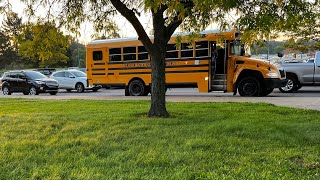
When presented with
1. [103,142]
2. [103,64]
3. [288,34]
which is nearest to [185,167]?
[103,142]

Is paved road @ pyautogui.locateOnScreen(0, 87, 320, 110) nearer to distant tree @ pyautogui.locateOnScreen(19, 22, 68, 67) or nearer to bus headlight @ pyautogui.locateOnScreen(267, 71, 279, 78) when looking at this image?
bus headlight @ pyautogui.locateOnScreen(267, 71, 279, 78)

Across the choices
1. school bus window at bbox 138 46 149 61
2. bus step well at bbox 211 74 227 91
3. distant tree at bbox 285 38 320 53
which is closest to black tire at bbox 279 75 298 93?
bus step well at bbox 211 74 227 91

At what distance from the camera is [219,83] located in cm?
1677

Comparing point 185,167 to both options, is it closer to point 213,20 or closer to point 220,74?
point 213,20

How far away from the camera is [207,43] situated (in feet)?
54.4

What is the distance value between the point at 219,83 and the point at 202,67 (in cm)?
101

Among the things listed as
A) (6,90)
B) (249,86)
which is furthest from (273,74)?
(6,90)

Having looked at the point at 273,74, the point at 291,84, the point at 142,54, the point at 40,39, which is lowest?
the point at 291,84

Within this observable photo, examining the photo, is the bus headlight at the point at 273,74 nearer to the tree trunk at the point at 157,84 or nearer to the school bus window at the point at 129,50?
the school bus window at the point at 129,50

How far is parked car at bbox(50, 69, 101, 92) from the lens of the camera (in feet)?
85.2

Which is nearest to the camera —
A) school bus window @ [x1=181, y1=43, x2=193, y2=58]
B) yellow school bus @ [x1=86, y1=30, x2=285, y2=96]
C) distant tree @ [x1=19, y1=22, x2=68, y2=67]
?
distant tree @ [x1=19, y1=22, x2=68, y2=67]

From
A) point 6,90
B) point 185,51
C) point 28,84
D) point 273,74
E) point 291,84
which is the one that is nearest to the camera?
point 273,74

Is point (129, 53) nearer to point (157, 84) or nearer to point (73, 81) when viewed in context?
point (73, 81)

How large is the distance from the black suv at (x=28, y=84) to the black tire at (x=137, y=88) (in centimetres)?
652
